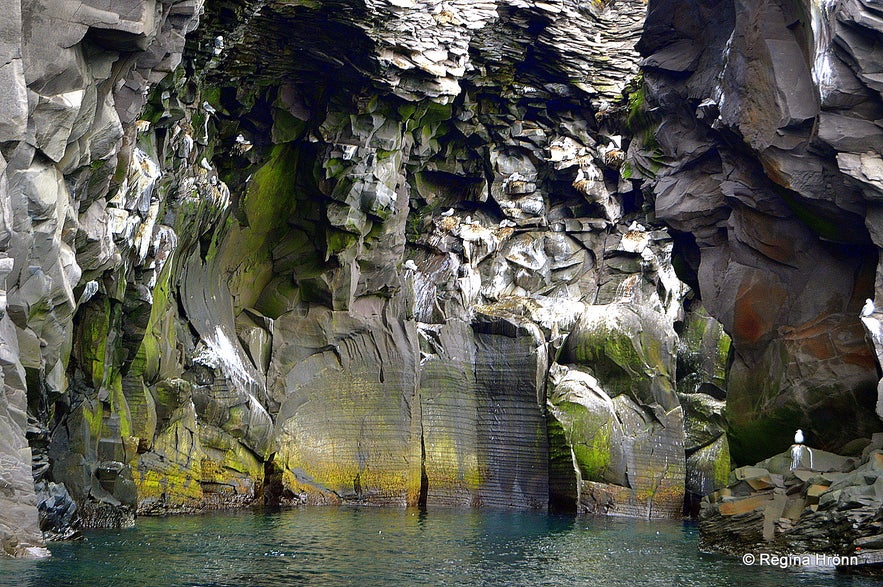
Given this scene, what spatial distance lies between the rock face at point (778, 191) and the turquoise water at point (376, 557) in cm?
454

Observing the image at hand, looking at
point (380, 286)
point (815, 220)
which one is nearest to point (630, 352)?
point (380, 286)

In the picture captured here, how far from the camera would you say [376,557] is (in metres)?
20.2

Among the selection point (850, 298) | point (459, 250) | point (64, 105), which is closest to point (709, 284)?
point (850, 298)

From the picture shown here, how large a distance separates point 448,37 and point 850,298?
726 inches

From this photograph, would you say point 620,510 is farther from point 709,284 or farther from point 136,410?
point 136,410

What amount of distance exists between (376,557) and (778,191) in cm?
1219

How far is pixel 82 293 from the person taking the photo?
22.1m

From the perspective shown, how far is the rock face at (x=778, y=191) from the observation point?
19.6 m

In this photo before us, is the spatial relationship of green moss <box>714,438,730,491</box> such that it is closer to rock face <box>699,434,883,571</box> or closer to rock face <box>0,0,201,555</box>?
rock face <box>699,434,883,571</box>

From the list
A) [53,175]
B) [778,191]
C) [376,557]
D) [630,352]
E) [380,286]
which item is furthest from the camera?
[380,286]

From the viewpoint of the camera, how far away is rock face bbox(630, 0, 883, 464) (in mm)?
19578

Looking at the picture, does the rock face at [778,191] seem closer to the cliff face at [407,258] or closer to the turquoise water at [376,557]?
the cliff face at [407,258]

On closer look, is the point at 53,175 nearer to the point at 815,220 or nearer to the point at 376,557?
the point at 376,557

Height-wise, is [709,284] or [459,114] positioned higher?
[459,114]
